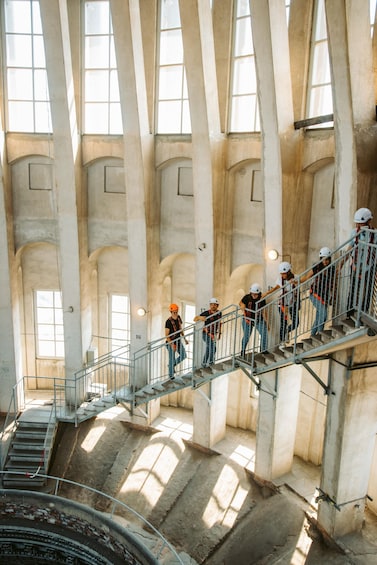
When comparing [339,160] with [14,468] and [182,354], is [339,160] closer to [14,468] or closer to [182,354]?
[182,354]

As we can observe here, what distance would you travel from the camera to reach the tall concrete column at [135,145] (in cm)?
1341

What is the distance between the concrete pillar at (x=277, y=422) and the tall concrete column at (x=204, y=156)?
1.81m

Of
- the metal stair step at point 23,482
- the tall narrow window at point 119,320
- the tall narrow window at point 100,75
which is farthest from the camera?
the tall narrow window at point 119,320

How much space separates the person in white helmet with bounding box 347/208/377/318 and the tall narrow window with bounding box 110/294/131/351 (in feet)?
33.3

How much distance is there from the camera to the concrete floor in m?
11.9

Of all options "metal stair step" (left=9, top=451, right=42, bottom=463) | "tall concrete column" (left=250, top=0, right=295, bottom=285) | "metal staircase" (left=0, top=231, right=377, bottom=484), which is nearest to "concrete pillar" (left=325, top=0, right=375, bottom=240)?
"metal staircase" (left=0, top=231, right=377, bottom=484)

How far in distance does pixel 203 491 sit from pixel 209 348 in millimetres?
4397

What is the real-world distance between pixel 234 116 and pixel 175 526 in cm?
1110

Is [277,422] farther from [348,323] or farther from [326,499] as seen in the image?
[348,323]

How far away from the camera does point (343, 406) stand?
1112 centimetres

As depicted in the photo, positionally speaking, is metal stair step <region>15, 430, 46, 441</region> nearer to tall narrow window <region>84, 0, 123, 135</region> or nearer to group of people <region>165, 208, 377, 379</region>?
group of people <region>165, 208, 377, 379</region>

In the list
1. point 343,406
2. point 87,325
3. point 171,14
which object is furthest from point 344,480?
point 171,14

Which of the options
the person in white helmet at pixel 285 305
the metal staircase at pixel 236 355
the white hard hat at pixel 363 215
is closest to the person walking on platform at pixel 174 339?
the metal staircase at pixel 236 355

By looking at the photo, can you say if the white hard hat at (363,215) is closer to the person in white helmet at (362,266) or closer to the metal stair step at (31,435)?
the person in white helmet at (362,266)
